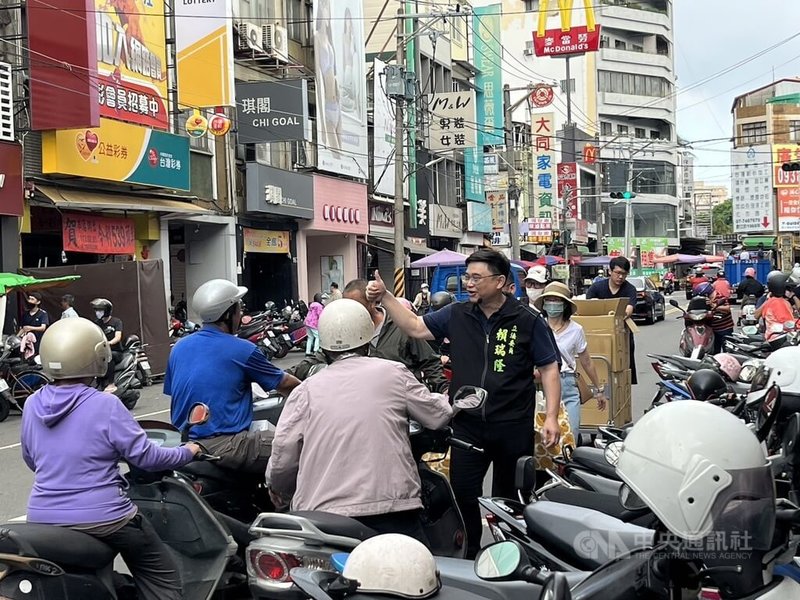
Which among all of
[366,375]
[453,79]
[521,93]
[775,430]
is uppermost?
[521,93]

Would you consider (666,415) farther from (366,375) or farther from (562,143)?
(562,143)

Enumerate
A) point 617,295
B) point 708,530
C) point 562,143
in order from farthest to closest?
point 562,143 < point 617,295 < point 708,530

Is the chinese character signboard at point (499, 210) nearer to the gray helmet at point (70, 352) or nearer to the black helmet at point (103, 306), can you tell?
the black helmet at point (103, 306)

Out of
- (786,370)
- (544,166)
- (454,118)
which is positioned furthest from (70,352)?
(544,166)

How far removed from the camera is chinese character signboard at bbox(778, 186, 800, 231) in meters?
57.0

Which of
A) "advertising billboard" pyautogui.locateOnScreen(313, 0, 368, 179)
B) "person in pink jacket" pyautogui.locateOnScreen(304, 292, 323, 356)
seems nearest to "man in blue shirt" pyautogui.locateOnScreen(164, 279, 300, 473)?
"person in pink jacket" pyautogui.locateOnScreen(304, 292, 323, 356)

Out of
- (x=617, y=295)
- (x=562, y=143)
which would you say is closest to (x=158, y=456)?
(x=617, y=295)

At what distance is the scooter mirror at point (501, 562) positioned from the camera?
2.46m

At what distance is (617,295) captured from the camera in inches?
383

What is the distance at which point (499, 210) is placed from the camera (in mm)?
47188

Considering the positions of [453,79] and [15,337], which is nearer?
[15,337]

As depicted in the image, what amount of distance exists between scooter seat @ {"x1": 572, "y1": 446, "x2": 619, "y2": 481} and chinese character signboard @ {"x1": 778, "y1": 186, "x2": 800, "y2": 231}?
2260 inches

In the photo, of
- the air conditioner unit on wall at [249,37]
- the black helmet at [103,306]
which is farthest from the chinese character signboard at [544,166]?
the black helmet at [103,306]

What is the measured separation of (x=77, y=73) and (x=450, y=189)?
24.9 metres
